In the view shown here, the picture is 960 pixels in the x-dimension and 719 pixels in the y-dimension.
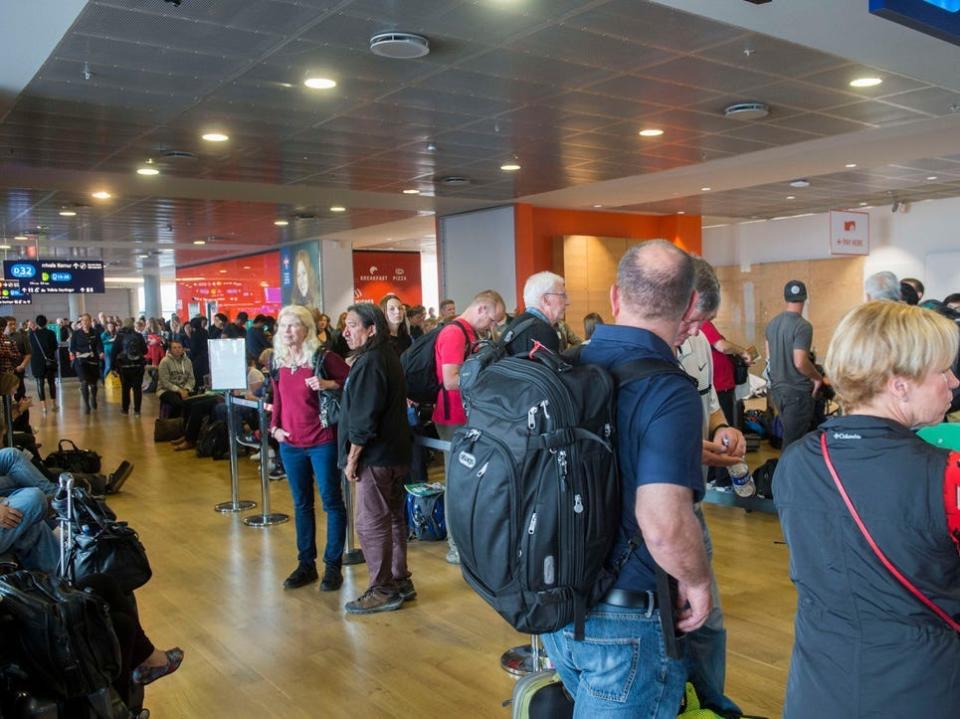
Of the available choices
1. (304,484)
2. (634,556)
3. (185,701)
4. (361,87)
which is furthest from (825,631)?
(361,87)

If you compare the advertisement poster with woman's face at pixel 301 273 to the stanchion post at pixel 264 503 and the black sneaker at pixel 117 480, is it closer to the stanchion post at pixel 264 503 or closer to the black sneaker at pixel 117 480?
the black sneaker at pixel 117 480

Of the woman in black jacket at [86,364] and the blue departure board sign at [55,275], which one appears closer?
the woman in black jacket at [86,364]

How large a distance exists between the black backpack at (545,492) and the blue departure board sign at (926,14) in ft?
7.89

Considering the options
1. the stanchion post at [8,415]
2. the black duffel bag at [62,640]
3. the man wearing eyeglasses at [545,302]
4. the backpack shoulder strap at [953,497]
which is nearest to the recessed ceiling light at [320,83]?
the man wearing eyeglasses at [545,302]

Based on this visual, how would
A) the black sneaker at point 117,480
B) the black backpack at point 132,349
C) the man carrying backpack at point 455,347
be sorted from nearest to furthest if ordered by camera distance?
the man carrying backpack at point 455,347 < the black sneaker at point 117,480 < the black backpack at point 132,349

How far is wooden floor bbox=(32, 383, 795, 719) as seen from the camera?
353 cm

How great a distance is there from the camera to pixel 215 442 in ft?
31.1

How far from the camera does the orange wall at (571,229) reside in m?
13.8

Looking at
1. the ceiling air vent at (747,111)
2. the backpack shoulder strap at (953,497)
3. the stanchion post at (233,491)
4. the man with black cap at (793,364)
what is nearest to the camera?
the backpack shoulder strap at (953,497)

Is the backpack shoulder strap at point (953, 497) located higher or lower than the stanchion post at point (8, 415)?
higher

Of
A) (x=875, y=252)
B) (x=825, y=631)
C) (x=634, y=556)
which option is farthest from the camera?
(x=875, y=252)

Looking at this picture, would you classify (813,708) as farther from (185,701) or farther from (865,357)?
(185,701)

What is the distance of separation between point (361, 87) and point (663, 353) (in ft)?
17.7

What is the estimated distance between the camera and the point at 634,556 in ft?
5.89
